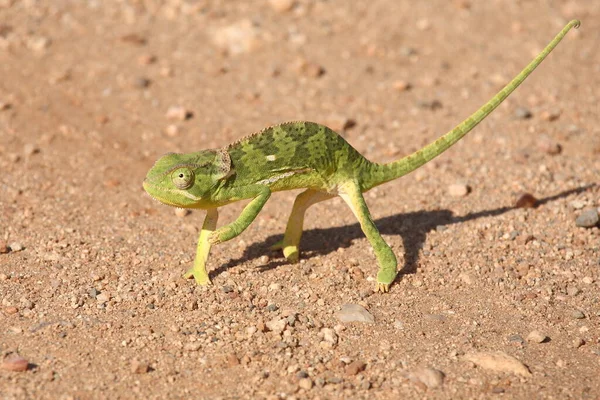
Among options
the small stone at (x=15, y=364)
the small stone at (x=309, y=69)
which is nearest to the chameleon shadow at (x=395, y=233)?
the small stone at (x=15, y=364)

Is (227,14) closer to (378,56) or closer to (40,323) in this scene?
(378,56)

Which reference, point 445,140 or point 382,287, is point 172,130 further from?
point 382,287

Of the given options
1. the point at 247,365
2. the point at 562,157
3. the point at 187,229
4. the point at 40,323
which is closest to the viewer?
the point at 247,365

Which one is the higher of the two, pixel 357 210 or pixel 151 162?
pixel 357 210

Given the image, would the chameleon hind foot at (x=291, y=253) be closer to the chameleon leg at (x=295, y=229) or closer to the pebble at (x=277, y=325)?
the chameleon leg at (x=295, y=229)

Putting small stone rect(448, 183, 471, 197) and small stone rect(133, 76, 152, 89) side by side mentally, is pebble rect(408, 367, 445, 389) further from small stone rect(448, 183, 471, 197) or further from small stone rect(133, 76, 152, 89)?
small stone rect(133, 76, 152, 89)

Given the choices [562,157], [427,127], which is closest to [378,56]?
[427,127]
